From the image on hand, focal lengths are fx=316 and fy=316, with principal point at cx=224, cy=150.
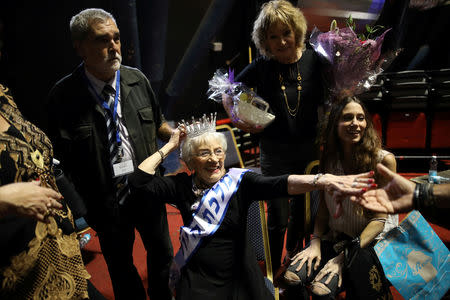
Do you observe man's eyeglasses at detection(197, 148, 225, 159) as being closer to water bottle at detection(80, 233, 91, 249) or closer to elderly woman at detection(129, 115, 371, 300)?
elderly woman at detection(129, 115, 371, 300)

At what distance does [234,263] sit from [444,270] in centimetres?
118

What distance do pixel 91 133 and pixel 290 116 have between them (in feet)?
4.11

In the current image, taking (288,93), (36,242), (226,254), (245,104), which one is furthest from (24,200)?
(288,93)

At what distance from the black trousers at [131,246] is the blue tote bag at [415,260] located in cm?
134

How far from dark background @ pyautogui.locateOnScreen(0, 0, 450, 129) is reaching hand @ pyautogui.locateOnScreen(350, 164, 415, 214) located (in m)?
2.87

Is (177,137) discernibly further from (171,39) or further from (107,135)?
(171,39)

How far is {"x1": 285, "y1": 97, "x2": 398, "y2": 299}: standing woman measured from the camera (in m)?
1.69

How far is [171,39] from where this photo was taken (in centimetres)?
456

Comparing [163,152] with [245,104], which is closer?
[163,152]

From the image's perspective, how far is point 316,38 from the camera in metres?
2.14

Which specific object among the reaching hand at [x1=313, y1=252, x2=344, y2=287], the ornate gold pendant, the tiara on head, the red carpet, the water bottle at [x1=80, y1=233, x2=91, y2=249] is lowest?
the red carpet

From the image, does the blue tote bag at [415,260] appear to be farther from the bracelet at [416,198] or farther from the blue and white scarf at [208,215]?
the blue and white scarf at [208,215]

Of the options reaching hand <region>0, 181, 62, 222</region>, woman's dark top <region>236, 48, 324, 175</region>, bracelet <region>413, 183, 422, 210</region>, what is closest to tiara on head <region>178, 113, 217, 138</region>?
woman's dark top <region>236, 48, 324, 175</region>

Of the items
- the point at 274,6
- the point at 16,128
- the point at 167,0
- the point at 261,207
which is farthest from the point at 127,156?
the point at 167,0
